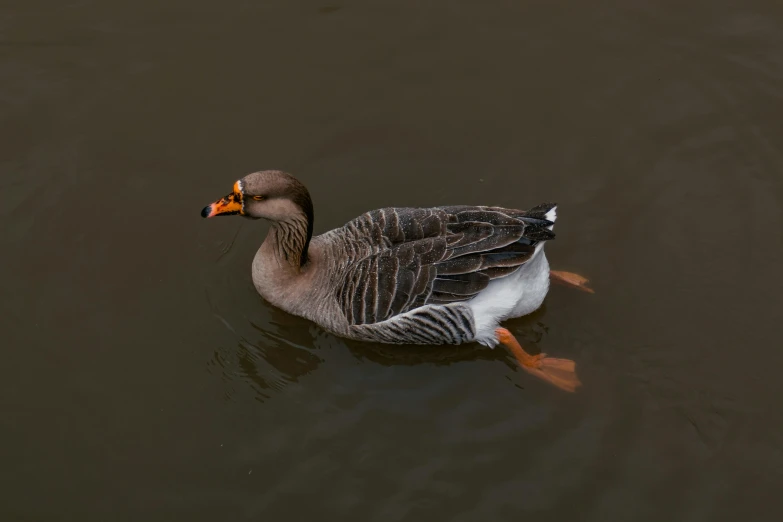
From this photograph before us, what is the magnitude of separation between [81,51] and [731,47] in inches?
291

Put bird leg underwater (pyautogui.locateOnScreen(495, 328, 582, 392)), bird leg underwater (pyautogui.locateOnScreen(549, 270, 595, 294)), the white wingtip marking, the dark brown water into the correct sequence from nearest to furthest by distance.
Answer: the dark brown water, bird leg underwater (pyautogui.locateOnScreen(495, 328, 582, 392)), the white wingtip marking, bird leg underwater (pyautogui.locateOnScreen(549, 270, 595, 294))

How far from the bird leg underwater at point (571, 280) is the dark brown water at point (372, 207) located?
0.34 ft

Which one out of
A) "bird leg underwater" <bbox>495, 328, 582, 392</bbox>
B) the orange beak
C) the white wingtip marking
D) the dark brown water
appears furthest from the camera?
the white wingtip marking

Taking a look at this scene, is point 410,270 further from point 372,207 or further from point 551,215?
point 372,207

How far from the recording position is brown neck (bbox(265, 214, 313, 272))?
6.65m

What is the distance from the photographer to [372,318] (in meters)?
6.53

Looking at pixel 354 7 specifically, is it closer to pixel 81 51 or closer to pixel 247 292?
pixel 81 51

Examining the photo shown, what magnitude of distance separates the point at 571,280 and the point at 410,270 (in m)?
1.68

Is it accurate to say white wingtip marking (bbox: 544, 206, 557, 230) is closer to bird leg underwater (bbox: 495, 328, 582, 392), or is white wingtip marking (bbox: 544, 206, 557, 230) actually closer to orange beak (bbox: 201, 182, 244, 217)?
bird leg underwater (bbox: 495, 328, 582, 392)

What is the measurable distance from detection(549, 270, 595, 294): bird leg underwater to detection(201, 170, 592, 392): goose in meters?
0.41

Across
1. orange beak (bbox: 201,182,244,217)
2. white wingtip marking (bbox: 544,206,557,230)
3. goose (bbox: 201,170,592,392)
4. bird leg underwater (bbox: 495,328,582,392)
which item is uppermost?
orange beak (bbox: 201,182,244,217)

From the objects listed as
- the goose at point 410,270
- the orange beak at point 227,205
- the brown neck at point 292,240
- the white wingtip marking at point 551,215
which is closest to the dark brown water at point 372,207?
the goose at point 410,270

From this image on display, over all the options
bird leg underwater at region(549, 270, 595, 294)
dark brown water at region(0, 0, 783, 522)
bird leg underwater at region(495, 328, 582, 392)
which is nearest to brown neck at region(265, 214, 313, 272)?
dark brown water at region(0, 0, 783, 522)

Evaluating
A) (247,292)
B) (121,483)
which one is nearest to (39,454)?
(121,483)
